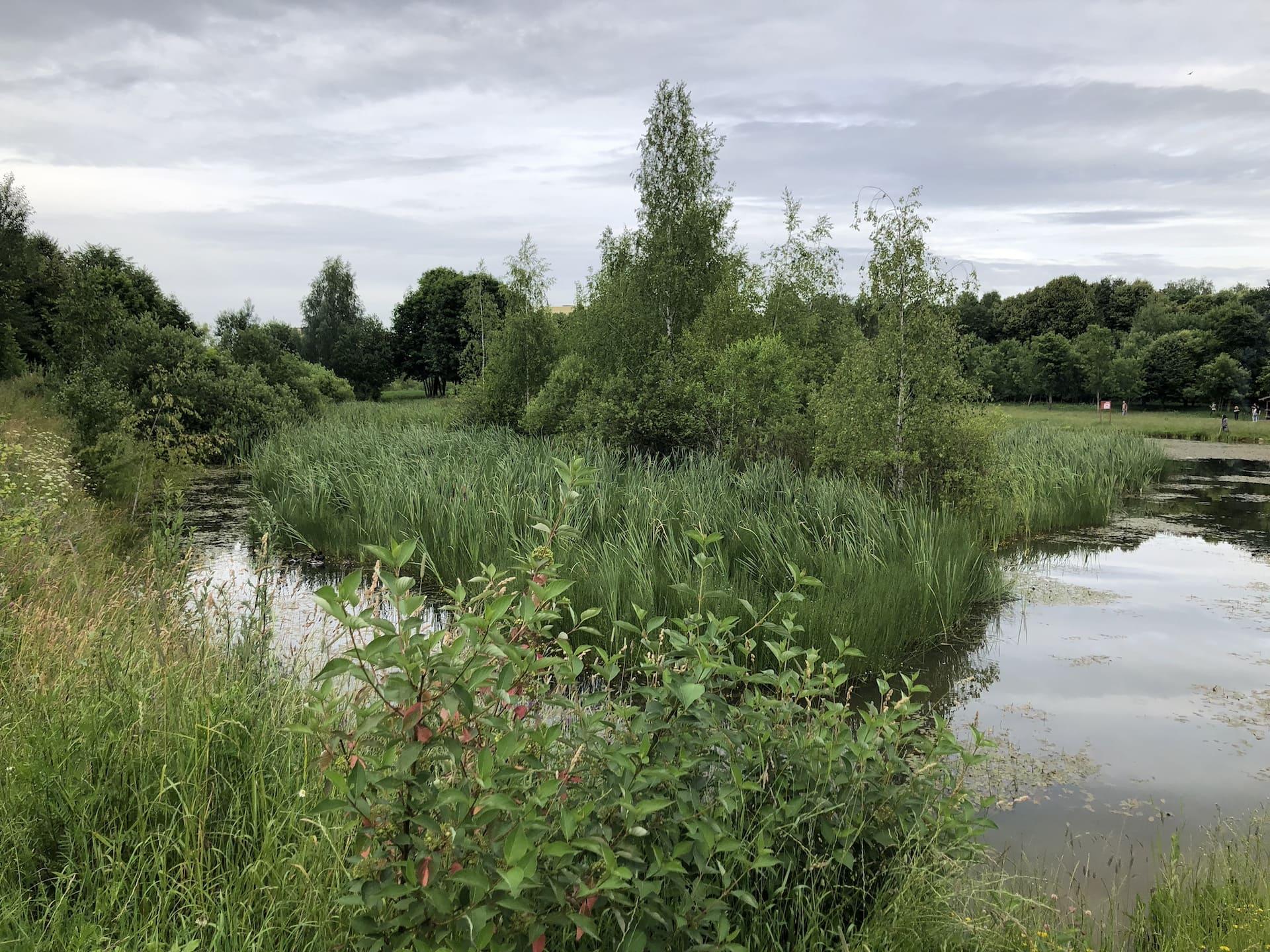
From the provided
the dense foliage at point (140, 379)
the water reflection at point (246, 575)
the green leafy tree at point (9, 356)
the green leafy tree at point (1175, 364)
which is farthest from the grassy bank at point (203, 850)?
the green leafy tree at point (1175, 364)

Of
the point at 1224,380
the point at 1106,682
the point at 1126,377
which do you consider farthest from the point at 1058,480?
the point at 1126,377

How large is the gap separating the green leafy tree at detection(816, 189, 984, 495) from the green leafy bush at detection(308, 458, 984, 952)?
22.7 ft

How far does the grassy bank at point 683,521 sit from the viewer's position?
257 inches

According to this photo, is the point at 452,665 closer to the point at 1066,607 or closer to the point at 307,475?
the point at 1066,607

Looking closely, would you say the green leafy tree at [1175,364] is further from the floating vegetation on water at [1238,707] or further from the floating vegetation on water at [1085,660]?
the floating vegetation on water at [1238,707]

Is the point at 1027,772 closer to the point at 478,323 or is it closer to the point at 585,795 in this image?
the point at 585,795

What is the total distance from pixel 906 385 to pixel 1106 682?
4.35m

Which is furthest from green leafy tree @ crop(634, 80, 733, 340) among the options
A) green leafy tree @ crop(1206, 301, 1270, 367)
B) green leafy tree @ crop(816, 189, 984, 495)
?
green leafy tree @ crop(1206, 301, 1270, 367)

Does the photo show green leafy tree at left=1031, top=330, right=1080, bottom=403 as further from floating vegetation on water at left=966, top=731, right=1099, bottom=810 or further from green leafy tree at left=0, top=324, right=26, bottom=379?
green leafy tree at left=0, top=324, right=26, bottom=379

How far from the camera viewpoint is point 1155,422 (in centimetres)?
3566

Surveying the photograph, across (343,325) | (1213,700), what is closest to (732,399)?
(1213,700)

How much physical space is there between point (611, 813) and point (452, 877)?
74 centimetres

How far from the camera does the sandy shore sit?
24.0 m

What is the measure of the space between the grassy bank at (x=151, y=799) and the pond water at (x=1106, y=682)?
0.48m
